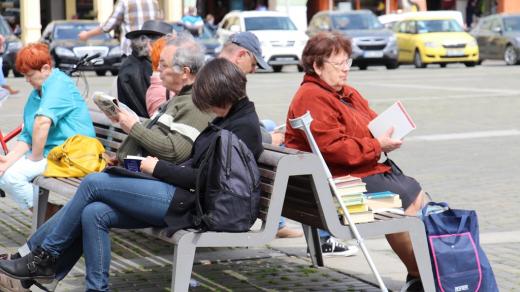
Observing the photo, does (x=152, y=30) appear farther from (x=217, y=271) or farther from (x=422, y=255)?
(x=422, y=255)

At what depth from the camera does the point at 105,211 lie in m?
5.76

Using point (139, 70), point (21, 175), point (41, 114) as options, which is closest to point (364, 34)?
point (139, 70)

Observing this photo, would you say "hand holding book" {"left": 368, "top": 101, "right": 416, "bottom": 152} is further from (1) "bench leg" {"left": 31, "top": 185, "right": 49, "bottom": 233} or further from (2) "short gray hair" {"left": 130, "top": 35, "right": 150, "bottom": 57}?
(2) "short gray hair" {"left": 130, "top": 35, "right": 150, "bottom": 57}

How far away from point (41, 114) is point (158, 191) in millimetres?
1928

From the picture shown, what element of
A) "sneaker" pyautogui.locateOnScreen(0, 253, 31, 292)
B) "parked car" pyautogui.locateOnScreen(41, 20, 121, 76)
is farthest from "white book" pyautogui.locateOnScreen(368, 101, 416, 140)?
"parked car" pyautogui.locateOnScreen(41, 20, 121, 76)

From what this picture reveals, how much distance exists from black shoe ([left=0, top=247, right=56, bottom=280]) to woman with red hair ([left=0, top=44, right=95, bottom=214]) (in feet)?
4.91

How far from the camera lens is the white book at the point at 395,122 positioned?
606 cm

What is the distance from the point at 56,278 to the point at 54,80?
185cm

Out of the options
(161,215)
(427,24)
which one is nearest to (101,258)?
(161,215)

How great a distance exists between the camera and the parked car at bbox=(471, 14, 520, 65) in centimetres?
3381

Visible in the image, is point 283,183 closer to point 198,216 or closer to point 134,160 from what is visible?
point 198,216

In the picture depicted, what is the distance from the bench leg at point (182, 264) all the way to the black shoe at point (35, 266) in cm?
77

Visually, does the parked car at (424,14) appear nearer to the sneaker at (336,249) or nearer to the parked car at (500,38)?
the parked car at (500,38)

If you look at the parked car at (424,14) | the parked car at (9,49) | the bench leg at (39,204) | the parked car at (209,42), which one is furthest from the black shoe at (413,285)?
the parked car at (424,14)
